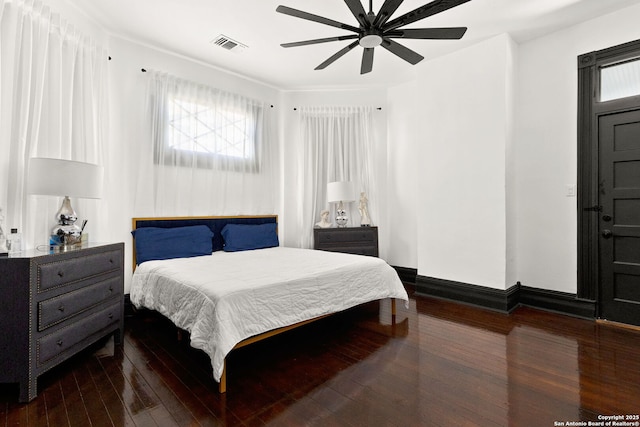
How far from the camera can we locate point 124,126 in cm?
333

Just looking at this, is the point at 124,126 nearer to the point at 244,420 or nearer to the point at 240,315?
the point at 240,315

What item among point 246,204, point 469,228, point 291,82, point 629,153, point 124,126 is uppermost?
point 291,82

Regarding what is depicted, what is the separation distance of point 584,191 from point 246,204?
3.81 metres

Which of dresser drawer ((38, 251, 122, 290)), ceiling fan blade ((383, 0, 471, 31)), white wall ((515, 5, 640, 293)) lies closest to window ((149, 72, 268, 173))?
dresser drawer ((38, 251, 122, 290))

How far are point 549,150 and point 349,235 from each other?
2.46m

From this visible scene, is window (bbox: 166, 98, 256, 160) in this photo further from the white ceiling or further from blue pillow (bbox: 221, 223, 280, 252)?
blue pillow (bbox: 221, 223, 280, 252)

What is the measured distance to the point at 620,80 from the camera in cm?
297

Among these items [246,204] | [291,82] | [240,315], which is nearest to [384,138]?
[291,82]

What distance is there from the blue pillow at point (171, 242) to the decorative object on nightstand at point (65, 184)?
0.74 metres

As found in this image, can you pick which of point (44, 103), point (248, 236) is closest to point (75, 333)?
point (44, 103)

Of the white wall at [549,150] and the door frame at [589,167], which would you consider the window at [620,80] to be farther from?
the white wall at [549,150]

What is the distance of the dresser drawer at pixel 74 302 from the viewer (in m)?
1.85

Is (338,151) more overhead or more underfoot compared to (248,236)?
more overhead

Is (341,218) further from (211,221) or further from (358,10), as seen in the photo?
(358,10)
